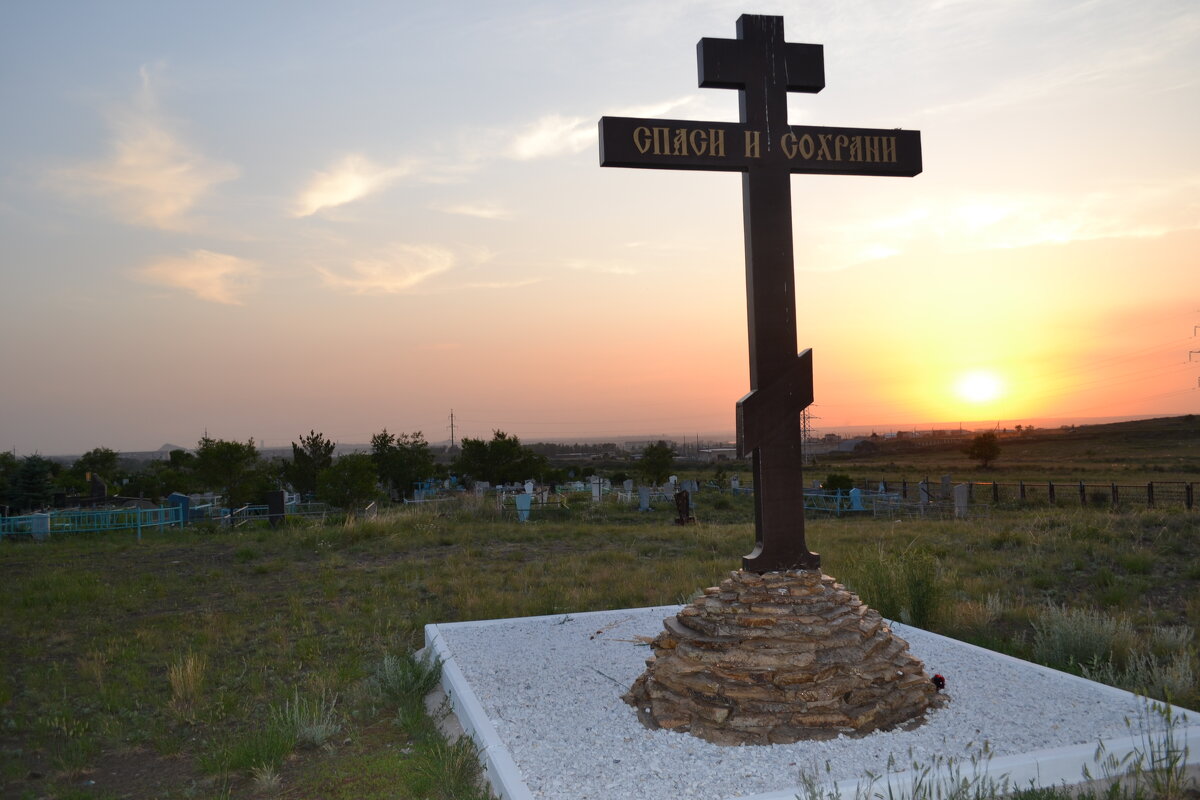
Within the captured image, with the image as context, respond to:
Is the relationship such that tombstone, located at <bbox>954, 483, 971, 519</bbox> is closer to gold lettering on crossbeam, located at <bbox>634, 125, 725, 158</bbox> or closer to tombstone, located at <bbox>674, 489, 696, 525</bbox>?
tombstone, located at <bbox>674, 489, 696, 525</bbox>

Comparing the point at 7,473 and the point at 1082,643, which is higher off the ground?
the point at 7,473

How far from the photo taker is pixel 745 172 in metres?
5.80

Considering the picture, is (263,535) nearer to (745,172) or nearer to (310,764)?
(310,764)

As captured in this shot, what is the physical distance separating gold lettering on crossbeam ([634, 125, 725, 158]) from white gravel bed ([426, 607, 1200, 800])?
150 inches

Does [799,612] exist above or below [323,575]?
above

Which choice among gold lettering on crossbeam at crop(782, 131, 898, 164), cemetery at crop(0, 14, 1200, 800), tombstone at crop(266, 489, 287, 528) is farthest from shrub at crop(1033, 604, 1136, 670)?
tombstone at crop(266, 489, 287, 528)

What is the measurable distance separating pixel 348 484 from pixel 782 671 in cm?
2451

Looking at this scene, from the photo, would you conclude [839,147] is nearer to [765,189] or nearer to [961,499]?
[765,189]

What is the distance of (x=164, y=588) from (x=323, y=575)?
7.28 ft

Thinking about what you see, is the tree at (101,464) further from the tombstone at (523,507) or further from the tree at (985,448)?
the tree at (985,448)

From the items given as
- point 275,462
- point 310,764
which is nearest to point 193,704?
point 310,764

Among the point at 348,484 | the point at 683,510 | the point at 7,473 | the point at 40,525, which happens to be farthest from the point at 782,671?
the point at 7,473

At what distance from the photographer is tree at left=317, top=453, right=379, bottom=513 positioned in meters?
27.3

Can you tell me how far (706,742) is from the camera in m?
4.73
